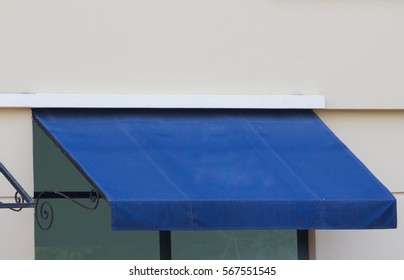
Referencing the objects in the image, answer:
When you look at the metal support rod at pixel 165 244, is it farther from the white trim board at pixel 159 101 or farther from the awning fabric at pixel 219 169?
the white trim board at pixel 159 101

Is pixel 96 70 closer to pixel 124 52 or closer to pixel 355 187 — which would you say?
pixel 124 52

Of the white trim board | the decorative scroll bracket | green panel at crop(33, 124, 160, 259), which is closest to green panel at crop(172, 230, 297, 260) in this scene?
green panel at crop(33, 124, 160, 259)

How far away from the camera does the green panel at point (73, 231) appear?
392 inches

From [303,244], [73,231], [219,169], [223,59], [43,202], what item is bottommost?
[303,244]

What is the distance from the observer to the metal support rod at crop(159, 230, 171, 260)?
389 inches

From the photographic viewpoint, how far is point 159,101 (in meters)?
9.60

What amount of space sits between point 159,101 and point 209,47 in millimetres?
633

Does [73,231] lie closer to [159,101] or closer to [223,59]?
[159,101]

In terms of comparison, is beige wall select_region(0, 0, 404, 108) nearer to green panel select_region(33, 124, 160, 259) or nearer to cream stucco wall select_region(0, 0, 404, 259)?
cream stucco wall select_region(0, 0, 404, 259)

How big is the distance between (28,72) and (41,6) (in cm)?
54

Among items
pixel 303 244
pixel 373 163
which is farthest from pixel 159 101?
pixel 373 163

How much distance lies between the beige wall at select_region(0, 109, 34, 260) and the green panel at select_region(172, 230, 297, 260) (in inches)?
52.0

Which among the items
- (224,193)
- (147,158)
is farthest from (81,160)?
(224,193)

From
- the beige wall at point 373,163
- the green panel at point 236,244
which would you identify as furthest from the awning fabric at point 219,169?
the green panel at point 236,244
